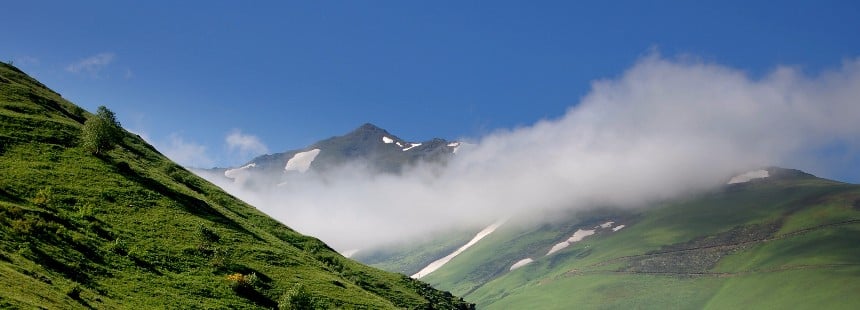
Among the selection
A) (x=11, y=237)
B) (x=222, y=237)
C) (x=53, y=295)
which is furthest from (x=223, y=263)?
(x=53, y=295)

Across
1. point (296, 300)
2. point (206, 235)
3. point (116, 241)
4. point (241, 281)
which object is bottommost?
point (296, 300)

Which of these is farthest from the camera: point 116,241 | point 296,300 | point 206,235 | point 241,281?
point 206,235

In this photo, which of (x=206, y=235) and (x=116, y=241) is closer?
(x=116, y=241)

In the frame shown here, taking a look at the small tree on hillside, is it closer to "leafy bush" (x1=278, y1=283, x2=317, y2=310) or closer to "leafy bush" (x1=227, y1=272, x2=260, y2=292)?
"leafy bush" (x1=227, y1=272, x2=260, y2=292)

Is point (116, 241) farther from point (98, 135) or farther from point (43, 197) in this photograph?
point (98, 135)

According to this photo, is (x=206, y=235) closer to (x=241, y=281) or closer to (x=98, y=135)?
(x=241, y=281)

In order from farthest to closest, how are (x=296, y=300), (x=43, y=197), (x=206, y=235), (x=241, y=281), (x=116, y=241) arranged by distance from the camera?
(x=206, y=235) → (x=296, y=300) → (x=241, y=281) → (x=43, y=197) → (x=116, y=241)

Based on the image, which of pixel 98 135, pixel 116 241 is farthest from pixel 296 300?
pixel 98 135

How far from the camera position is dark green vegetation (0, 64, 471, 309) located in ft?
168

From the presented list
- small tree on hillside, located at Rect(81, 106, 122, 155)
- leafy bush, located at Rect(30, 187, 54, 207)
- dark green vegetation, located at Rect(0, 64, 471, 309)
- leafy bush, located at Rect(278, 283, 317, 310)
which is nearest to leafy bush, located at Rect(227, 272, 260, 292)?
dark green vegetation, located at Rect(0, 64, 471, 309)

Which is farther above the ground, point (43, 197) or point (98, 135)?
point (98, 135)

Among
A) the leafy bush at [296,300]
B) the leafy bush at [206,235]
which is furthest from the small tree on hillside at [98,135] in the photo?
the leafy bush at [296,300]

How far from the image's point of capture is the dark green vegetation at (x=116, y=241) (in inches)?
2019

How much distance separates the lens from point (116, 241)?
64.5 m
